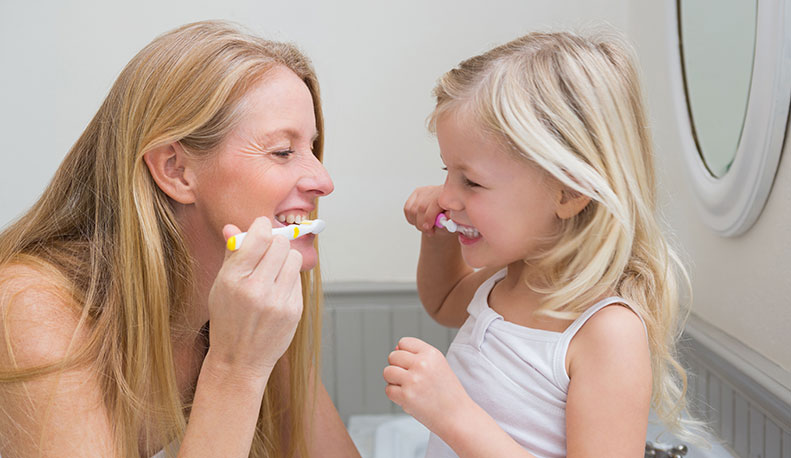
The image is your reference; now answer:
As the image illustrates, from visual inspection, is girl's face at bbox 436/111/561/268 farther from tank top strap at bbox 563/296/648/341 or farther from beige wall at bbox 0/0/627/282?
beige wall at bbox 0/0/627/282

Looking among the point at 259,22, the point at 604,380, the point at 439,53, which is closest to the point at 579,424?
the point at 604,380

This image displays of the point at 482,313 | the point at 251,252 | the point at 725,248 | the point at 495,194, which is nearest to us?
the point at 251,252

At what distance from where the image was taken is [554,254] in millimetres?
826

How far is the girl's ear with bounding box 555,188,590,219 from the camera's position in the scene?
32.3 inches

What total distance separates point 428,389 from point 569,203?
0.90 ft

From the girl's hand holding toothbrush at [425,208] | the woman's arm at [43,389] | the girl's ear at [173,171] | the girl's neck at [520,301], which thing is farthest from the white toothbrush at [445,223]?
the woman's arm at [43,389]

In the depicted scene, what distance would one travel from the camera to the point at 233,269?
0.71 meters

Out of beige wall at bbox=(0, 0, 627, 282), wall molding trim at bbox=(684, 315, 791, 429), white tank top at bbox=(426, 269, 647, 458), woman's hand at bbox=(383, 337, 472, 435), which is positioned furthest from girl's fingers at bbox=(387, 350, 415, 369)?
beige wall at bbox=(0, 0, 627, 282)

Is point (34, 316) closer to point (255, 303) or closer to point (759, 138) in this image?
point (255, 303)

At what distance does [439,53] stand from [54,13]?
2.95ft

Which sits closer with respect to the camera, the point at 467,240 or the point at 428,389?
the point at 428,389

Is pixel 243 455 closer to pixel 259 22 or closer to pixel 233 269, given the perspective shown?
pixel 233 269

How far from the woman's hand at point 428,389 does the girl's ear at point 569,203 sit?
0.23m

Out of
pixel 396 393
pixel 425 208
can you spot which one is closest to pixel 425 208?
pixel 425 208
